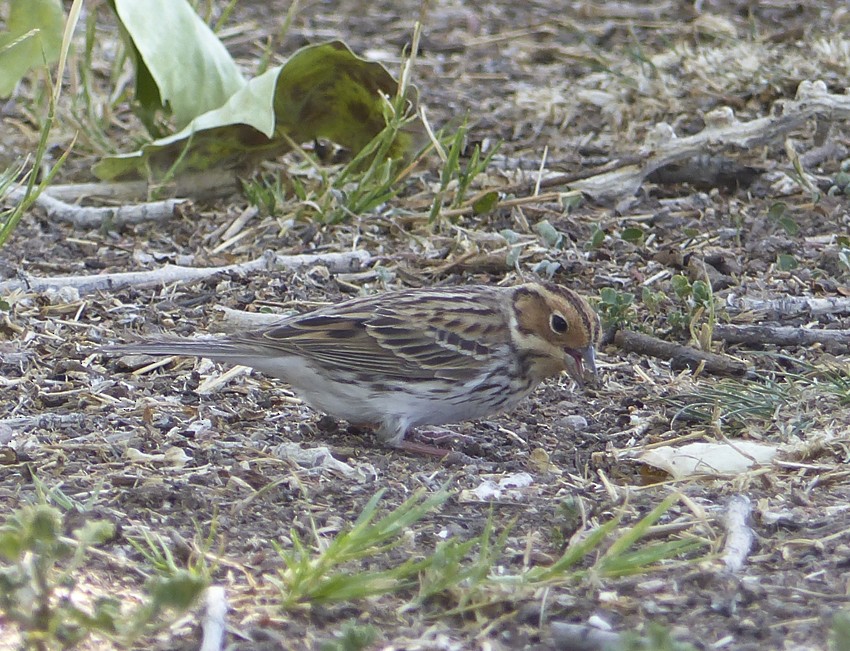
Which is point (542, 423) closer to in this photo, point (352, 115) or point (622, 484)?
point (622, 484)

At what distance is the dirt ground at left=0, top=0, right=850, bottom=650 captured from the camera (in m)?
3.31

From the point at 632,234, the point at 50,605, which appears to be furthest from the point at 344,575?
the point at 632,234

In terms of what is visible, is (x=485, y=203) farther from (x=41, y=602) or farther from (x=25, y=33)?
(x=41, y=602)

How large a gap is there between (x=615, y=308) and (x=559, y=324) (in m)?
0.73

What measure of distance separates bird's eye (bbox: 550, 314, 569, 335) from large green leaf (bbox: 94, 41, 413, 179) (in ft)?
6.99

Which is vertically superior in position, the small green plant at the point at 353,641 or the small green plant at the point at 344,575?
the small green plant at the point at 353,641

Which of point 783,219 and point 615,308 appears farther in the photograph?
point 783,219

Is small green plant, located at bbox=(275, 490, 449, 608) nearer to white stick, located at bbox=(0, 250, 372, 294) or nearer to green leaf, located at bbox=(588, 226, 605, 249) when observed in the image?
white stick, located at bbox=(0, 250, 372, 294)

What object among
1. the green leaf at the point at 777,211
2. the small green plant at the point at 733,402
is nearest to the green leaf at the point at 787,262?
the green leaf at the point at 777,211

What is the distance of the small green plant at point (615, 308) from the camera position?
552 cm

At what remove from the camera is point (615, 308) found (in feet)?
18.2

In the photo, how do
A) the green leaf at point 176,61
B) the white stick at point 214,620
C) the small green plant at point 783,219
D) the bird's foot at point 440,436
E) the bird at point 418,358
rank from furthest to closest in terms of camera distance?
the green leaf at point 176,61
the small green plant at point 783,219
the bird's foot at point 440,436
the bird at point 418,358
the white stick at point 214,620

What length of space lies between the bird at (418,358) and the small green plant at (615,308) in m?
0.62

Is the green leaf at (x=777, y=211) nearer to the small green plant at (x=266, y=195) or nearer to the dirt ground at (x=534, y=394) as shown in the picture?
the dirt ground at (x=534, y=394)
